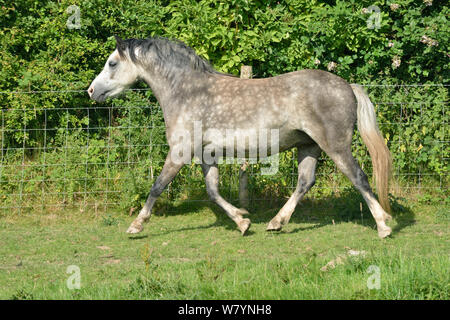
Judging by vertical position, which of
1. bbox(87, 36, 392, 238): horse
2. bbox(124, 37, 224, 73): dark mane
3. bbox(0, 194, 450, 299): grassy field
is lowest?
bbox(0, 194, 450, 299): grassy field

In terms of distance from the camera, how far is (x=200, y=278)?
4230mm

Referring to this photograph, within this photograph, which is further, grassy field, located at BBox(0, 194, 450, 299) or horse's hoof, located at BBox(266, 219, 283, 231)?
horse's hoof, located at BBox(266, 219, 283, 231)

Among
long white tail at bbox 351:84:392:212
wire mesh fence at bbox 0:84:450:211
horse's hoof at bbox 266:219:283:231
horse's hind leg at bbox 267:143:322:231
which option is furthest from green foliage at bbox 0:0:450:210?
long white tail at bbox 351:84:392:212

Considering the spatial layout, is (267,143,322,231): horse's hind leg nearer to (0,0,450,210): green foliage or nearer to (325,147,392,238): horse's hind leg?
(325,147,392,238): horse's hind leg

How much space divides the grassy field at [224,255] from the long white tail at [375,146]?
0.60 meters

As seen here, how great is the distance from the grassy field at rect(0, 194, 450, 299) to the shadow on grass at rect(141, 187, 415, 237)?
0.02 metres

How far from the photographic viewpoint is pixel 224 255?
5.62 metres

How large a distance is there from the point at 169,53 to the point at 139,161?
1.93m

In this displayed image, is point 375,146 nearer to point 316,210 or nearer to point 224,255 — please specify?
point 316,210

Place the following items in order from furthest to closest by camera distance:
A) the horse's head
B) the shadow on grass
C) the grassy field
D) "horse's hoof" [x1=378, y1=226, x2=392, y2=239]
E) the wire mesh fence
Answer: the wire mesh fence < the shadow on grass < the horse's head < "horse's hoof" [x1=378, y1=226, x2=392, y2=239] < the grassy field

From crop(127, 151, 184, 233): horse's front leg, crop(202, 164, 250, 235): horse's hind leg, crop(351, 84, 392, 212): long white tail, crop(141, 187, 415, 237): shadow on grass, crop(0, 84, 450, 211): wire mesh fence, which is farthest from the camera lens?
crop(0, 84, 450, 211): wire mesh fence

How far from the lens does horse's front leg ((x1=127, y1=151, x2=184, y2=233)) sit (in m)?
6.46

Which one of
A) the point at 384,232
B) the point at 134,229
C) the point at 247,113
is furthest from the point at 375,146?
the point at 134,229

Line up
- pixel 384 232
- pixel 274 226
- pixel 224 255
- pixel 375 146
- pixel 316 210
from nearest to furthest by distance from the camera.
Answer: pixel 224 255 < pixel 384 232 < pixel 375 146 < pixel 274 226 < pixel 316 210
